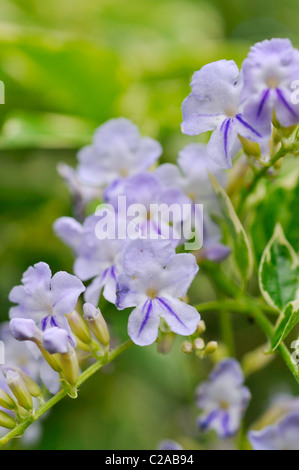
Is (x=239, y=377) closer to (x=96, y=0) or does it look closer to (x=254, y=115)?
(x=254, y=115)

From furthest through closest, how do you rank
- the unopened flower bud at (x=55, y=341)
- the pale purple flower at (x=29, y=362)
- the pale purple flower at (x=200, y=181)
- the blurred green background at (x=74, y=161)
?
1. the blurred green background at (x=74, y=161)
2. the pale purple flower at (x=200, y=181)
3. the pale purple flower at (x=29, y=362)
4. the unopened flower bud at (x=55, y=341)

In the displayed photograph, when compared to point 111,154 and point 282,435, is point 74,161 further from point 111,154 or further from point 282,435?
point 282,435

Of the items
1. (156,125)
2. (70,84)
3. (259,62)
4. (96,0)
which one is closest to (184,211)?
(259,62)

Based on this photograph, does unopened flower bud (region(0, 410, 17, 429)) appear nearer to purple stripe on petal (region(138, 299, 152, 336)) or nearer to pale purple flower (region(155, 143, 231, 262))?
purple stripe on petal (region(138, 299, 152, 336))

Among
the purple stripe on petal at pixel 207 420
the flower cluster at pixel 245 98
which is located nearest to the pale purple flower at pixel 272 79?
the flower cluster at pixel 245 98

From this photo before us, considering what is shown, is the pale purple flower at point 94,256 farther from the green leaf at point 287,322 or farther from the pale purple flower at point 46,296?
the green leaf at point 287,322

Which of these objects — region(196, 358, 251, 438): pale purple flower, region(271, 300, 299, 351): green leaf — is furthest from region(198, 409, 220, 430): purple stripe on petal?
region(271, 300, 299, 351): green leaf

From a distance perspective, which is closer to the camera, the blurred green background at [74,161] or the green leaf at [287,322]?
the green leaf at [287,322]
